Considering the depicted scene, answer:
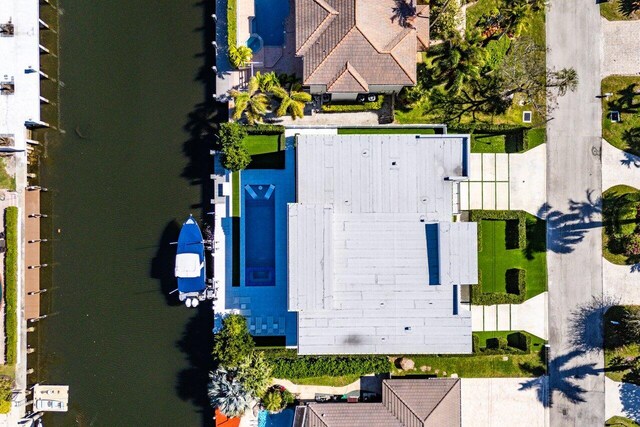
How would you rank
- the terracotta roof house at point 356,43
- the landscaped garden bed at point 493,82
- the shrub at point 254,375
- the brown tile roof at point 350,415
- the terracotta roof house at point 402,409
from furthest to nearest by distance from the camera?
the landscaped garden bed at point 493,82, the brown tile roof at point 350,415, the shrub at point 254,375, the terracotta roof house at point 402,409, the terracotta roof house at point 356,43

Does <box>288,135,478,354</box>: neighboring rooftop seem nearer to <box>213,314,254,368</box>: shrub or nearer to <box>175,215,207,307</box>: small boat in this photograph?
<box>213,314,254,368</box>: shrub

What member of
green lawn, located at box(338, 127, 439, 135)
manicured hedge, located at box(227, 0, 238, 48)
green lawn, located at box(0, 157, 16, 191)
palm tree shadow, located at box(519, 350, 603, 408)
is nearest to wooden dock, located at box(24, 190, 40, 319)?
green lawn, located at box(0, 157, 16, 191)

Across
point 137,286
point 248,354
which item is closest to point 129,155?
point 137,286

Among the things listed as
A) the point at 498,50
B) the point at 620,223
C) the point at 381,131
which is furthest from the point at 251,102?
the point at 620,223

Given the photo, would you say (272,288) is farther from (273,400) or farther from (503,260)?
(503,260)

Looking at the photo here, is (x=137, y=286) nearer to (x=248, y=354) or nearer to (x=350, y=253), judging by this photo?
(x=248, y=354)

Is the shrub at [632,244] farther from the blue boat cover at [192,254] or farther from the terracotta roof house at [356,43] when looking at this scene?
the blue boat cover at [192,254]

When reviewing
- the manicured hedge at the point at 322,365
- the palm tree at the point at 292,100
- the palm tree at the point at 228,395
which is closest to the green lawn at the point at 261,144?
the palm tree at the point at 292,100
